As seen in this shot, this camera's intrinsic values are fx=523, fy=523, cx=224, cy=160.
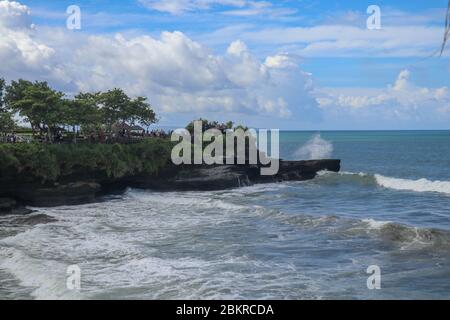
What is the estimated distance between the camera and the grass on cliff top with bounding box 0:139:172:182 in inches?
1374

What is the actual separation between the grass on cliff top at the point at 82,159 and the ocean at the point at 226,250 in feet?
10.6

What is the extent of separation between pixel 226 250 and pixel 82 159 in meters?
20.8

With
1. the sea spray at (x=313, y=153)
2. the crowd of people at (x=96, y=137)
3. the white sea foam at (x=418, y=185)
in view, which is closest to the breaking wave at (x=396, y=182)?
the white sea foam at (x=418, y=185)

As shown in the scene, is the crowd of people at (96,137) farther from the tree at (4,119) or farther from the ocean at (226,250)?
the ocean at (226,250)

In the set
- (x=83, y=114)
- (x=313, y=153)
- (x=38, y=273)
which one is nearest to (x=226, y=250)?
(x=38, y=273)

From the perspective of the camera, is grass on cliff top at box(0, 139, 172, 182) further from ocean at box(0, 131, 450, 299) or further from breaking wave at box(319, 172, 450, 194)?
breaking wave at box(319, 172, 450, 194)

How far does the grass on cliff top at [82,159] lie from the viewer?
115ft

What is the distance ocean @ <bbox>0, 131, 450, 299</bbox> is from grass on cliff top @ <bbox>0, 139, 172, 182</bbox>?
10.6 ft

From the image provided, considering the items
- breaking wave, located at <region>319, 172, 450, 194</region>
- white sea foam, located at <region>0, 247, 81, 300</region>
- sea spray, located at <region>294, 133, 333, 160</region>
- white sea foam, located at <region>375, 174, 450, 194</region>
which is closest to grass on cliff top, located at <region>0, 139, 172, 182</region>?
white sea foam, located at <region>0, 247, 81, 300</region>

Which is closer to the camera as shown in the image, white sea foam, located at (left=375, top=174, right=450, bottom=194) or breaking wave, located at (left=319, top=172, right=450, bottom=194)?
white sea foam, located at (left=375, top=174, right=450, bottom=194)

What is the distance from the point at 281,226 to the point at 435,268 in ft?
33.0

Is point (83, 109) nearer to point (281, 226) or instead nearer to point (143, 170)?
point (143, 170)

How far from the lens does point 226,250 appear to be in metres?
21.6
